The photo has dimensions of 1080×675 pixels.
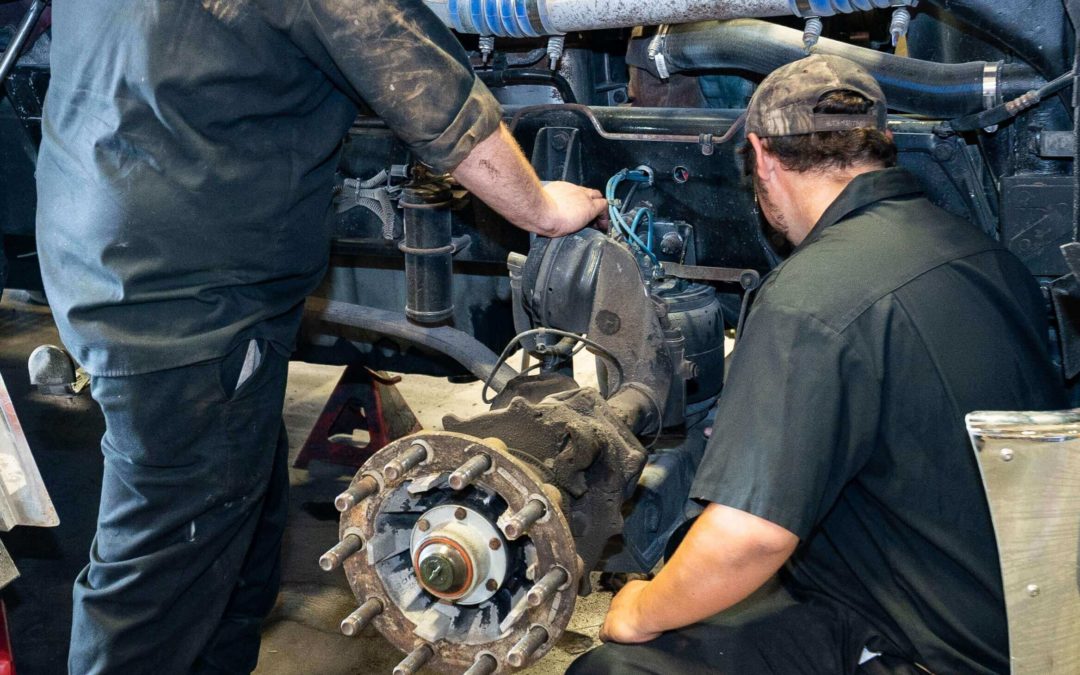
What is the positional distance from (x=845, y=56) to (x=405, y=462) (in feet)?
4.11

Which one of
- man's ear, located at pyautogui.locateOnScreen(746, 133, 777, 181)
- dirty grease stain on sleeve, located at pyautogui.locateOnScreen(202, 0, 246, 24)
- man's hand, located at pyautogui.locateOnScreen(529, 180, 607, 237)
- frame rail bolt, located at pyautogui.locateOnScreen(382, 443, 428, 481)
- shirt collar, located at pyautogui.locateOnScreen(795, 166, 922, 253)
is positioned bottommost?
frame rail bolt, located at pyautogui.locateOnScreen(382, 443, 428, 481)

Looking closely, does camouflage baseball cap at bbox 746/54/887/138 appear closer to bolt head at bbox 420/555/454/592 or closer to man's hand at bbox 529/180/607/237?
man's hand at bbox 529/180/607/237

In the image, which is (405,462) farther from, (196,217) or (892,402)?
(892,402)

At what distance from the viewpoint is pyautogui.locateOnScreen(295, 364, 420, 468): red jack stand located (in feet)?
11.4

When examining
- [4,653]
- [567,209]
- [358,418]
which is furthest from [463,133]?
[358,418]

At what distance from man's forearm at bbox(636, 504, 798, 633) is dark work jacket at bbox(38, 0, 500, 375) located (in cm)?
76

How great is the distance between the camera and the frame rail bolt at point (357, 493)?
180cm

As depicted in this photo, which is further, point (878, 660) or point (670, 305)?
point (670, 305)

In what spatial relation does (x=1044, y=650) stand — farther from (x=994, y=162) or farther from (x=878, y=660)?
(x=994, y=162)

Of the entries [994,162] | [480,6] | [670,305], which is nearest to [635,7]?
[480,6]

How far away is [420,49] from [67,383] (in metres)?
1.04

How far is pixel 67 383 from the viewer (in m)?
2.23

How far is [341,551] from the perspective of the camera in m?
1.83

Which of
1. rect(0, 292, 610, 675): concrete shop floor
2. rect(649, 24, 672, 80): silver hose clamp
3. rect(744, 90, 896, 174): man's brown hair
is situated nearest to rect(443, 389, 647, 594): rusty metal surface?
rect(744, 90, 896, 174): man's brown hair
